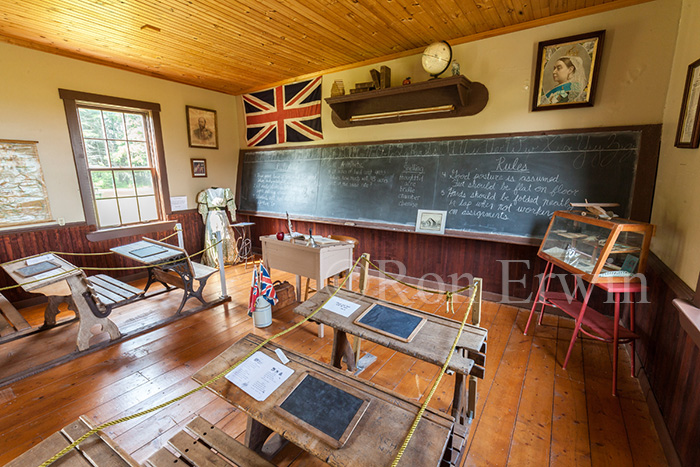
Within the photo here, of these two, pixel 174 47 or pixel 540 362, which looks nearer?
pixel 540 362

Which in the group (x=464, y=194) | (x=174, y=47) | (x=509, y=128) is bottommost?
(x=464, y=194)

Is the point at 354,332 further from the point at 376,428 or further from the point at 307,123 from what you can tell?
the point at 307,123

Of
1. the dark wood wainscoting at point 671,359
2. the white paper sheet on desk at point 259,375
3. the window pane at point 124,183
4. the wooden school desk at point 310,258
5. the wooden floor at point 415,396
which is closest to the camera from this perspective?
the white paper sheet on desk at point 259,375

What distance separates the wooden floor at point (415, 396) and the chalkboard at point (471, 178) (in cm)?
117

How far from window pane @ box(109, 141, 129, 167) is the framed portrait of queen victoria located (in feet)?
16.3

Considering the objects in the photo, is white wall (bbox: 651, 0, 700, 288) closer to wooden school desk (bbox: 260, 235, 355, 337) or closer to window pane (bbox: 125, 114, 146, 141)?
wooden school desk (bbox: 260, 235, 355, 337)

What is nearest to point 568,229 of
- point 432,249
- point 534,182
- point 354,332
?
point 534,182

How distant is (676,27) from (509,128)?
1275 millimetres

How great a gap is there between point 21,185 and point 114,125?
1.23 meters

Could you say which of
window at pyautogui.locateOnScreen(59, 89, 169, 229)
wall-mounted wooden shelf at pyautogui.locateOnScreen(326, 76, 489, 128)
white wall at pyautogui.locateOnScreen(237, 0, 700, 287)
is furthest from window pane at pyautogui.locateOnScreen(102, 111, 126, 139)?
Result: white wall at pyautogui.locateOnScreen(237, 0, 700, 287)

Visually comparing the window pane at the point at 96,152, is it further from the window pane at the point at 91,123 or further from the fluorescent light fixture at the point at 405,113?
the fluorescent light fixture at the point at 405,113

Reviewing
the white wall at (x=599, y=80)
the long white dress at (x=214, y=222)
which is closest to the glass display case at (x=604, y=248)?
the white wall at (x=599, y=80)

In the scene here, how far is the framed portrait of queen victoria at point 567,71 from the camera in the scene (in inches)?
103

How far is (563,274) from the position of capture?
3.04 m
